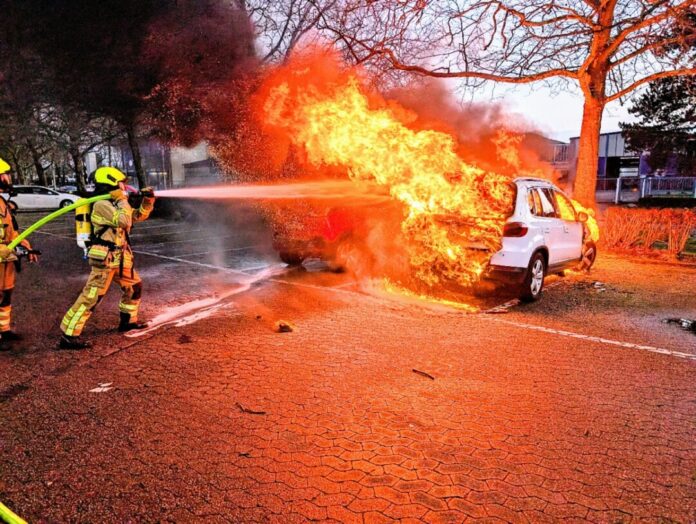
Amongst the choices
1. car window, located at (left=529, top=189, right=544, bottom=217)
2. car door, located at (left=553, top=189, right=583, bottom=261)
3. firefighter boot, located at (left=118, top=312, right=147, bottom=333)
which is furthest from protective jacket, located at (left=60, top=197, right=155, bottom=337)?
car door, located at (left=553, top=189, right=583, bottom=261)

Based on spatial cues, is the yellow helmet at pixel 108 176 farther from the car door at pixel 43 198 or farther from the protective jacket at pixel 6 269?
the car door at pixel 43 198

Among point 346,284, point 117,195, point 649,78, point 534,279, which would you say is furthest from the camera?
point 649,78

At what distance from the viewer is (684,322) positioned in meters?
6.50

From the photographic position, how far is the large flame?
7062 mm

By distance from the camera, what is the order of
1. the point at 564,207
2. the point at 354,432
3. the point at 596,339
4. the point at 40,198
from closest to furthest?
the point at 354,432, the point at 596,339, the point at 564,207, the point at 40,198

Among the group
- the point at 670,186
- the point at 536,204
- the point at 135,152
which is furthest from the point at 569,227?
the point at 670,186

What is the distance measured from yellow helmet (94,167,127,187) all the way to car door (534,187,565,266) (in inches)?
226

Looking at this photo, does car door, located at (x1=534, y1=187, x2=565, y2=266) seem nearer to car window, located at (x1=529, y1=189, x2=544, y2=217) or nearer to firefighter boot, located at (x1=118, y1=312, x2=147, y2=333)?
car window, located at (x1=529, y1=189, x2=544, y2=217)

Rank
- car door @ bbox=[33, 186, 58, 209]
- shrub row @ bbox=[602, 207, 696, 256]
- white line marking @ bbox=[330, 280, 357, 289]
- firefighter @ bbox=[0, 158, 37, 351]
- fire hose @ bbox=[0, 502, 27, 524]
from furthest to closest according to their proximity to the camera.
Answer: car door @ bbox=[33, 186, 58, 209], shrub row @ bbox=[602, 207, 696, 256], white line marking @ bbox=[330, 280, 357, 289], firefighter @ bbox=[0, 158, 37, 351], fire hose @ bbox=[0, 502, 27, 524]

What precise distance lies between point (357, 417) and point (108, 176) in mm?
3862

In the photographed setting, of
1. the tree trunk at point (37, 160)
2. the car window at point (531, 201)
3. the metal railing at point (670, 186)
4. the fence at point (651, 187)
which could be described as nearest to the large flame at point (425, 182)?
the car window at point (531, 201)

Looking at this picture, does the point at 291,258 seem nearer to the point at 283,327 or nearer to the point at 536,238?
the point at 283,327

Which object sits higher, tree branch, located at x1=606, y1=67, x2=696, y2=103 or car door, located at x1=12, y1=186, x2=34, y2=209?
tree branch, located at x1=606, y1=67, x2=696, y2=103

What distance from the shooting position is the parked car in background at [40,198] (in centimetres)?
2730
